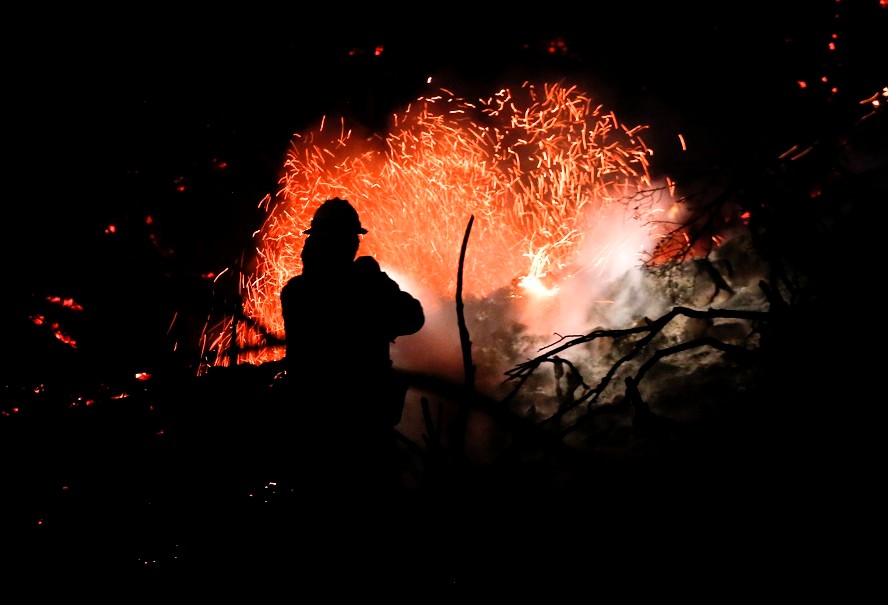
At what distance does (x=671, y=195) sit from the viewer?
10.4 meters

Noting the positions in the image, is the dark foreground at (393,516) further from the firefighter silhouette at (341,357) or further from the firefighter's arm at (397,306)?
the firefighter's arm at (397,306)

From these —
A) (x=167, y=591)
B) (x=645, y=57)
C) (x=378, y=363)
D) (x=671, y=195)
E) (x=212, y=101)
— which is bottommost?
(x=167, y=591)

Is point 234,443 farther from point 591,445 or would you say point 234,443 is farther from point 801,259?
point 801,259

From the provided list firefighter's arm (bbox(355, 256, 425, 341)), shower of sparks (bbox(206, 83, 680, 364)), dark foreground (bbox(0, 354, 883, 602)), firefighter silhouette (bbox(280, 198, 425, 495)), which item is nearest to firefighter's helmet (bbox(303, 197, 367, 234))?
firefighter silhouette (bbox(280, 198, 425, 495))

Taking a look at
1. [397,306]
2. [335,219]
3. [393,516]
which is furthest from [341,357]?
[393,516]

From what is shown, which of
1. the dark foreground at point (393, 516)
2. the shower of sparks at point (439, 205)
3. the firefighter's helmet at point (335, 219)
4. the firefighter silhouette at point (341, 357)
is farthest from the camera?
the shower of sparks at point (439, 205)

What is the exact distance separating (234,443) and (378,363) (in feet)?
3.99

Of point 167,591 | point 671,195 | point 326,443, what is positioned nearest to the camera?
point 326,443

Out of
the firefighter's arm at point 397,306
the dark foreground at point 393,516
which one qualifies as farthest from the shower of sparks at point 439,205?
the firefighter's arm at point 397,306

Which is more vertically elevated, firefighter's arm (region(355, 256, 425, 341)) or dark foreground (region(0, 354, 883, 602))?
firefighter's arm (region(355, 256, 425, 341))

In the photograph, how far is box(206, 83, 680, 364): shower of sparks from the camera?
10.4m

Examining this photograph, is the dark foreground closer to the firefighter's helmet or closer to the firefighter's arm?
the firefighter's arm

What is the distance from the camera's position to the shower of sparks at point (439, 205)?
10.4 meters

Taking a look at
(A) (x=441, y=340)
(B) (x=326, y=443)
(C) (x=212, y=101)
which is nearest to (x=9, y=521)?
(B) (x=326, y=443)
